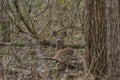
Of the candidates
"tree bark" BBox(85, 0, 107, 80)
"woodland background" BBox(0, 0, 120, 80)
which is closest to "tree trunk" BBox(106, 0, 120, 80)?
"woodland background" BBox(0, 0, 120, 80)

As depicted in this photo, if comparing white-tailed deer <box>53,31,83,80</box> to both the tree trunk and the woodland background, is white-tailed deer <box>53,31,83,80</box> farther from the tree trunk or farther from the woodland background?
the tree trunk

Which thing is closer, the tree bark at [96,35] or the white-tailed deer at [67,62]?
the tree bark at [96,35]

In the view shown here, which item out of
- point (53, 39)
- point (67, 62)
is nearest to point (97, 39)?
point (67, 62)

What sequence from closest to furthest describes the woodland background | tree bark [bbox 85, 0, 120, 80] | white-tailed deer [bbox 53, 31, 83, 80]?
the woodland background → tree bark [bbox 85, 0, 120, 80] → white-tailed deer [bbox 53, 31, 83, 80]

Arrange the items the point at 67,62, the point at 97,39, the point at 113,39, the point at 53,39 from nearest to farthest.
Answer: the point at 113,39, the point at 97,39, the point at 67,62, the point at 53,39

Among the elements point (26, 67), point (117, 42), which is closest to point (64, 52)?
point (26, 67)

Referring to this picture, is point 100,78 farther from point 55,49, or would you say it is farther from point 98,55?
point 55,49

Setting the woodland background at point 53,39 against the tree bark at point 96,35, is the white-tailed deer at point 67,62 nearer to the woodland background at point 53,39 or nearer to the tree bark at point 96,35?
the woodland background at point 53,39

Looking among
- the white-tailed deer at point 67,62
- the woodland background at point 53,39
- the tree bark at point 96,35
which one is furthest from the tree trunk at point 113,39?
the white-tailed deer at point 67,62

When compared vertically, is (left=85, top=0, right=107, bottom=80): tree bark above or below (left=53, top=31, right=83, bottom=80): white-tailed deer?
above

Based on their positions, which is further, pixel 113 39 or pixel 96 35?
pixel 96 35

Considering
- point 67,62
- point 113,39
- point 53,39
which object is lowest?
point 67,62

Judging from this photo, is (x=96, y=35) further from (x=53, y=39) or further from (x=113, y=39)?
(x=53, y=39)

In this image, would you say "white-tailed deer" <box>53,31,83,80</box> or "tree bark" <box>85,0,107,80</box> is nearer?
"tree bark" <box>85,0,107,80</box>
